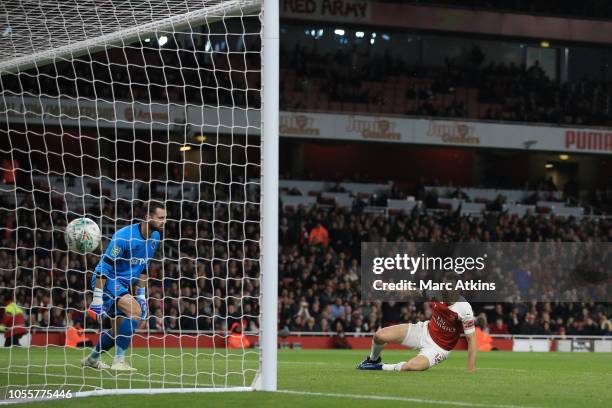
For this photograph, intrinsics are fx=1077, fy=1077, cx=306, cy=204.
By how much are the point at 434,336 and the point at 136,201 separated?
42.3 feet

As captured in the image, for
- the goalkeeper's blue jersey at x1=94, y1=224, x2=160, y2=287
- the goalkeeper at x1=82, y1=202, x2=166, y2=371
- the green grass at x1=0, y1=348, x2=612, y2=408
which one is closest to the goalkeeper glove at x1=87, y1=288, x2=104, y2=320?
the goalkeeper at x1=82, y1=202, x2=166, y2=371

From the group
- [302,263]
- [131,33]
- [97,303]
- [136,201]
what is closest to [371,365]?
[97,303]

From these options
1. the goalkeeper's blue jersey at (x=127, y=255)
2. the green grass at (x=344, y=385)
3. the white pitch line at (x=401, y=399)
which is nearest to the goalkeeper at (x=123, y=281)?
the goalkeeper's blue jersey at (x=127, y=255)

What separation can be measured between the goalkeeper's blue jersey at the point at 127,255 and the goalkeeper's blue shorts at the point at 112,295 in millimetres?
66

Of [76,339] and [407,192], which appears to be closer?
[76,339]

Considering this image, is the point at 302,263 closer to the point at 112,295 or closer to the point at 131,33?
the point at 112,295

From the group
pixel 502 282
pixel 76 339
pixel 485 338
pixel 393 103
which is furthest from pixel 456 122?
pixel 76 339

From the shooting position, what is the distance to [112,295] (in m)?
11.2

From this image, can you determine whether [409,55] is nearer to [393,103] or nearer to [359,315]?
[393,103]

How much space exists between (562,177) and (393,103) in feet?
33.8

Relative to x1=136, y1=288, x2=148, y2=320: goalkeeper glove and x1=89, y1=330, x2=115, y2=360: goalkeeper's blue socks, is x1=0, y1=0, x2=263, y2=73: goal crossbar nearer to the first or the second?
x1=136, y1=288, x2=148, y2=320: goalkeeper glove

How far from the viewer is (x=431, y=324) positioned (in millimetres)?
11797

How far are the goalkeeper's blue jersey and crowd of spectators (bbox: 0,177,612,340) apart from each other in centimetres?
833

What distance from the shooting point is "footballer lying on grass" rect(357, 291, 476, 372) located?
11523mm
